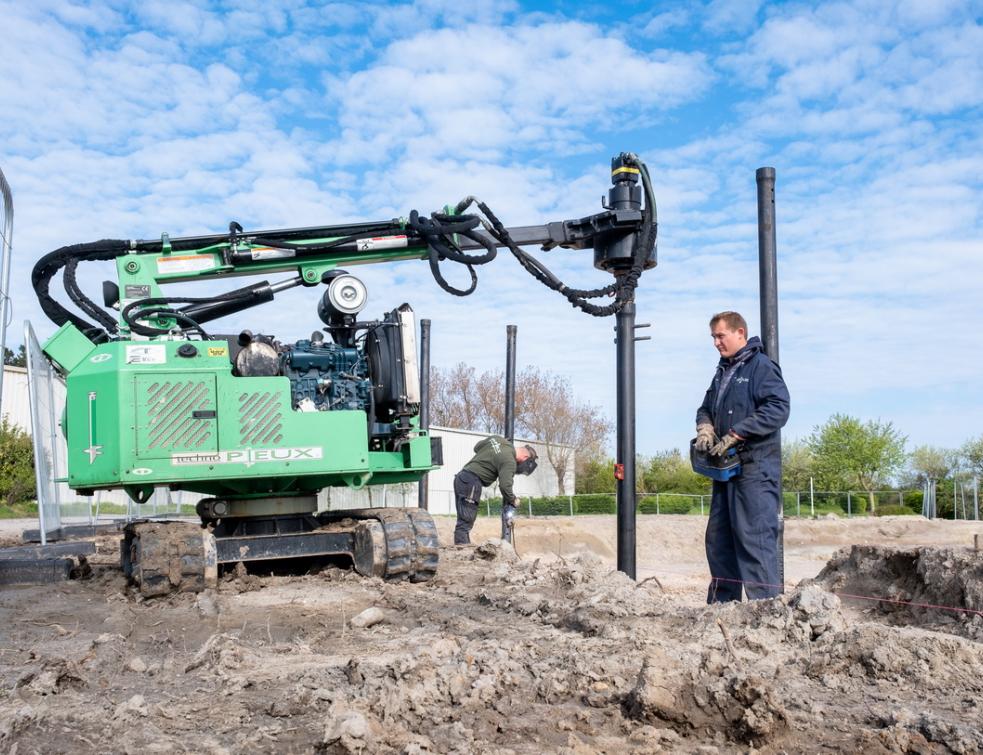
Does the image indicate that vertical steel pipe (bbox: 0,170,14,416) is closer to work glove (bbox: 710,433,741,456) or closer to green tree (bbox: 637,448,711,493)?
work glove (bbox: 710,433,741,456)

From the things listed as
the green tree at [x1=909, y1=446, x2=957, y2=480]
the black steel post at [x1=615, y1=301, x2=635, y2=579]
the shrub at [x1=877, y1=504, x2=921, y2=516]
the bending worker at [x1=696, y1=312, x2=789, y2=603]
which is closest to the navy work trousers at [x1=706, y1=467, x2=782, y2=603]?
the bending worker at [x1=696, y1=312, x2=789, y2=603]

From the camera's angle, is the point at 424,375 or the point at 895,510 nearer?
the point at 424,375

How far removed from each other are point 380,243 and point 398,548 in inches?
107

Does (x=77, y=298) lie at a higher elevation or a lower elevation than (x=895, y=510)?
higher

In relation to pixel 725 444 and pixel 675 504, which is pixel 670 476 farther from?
pixel 725 444

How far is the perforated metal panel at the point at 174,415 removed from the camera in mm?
7398

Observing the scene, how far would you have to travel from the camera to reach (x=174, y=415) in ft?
24.5

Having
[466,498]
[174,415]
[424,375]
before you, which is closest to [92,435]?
[174,415]

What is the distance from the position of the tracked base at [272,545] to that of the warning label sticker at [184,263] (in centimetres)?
214

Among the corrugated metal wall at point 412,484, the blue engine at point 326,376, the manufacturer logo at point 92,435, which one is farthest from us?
the corrugated metal wall at point 412,484

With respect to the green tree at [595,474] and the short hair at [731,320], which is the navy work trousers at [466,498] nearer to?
the short hair at [731,320]

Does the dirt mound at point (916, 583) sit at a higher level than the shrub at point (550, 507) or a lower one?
higher

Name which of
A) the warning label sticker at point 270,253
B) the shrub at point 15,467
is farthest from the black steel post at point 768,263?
the shrub at point 15,467

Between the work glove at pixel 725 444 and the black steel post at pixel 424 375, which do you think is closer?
the work glove at pixel 725 444
